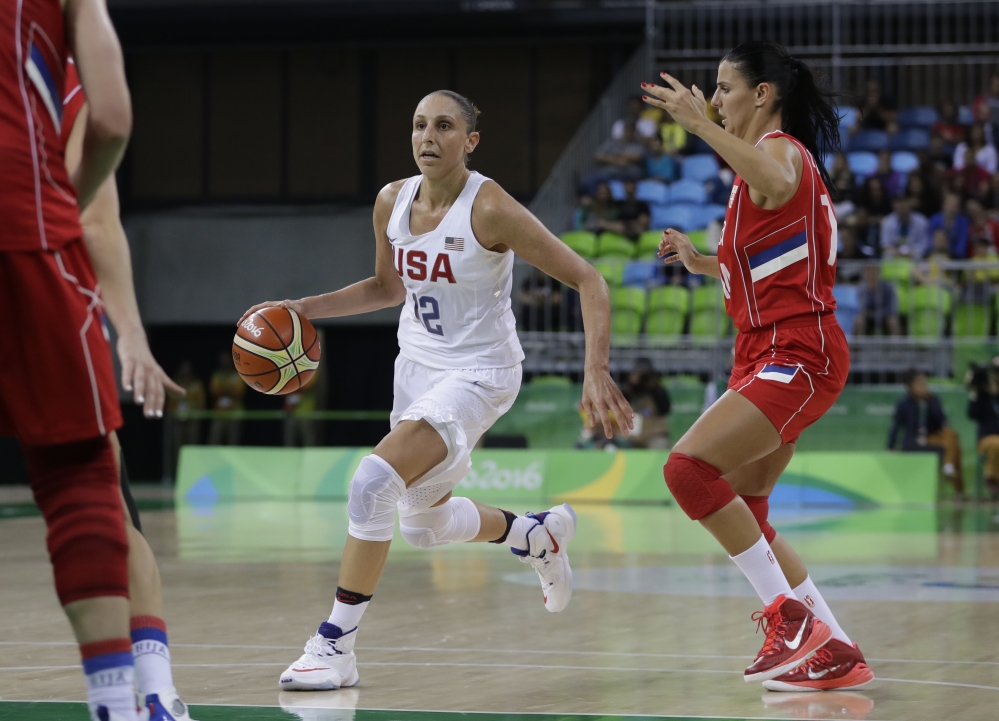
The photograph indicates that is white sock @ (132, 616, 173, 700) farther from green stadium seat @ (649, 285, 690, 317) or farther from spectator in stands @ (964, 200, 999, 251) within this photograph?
spectator in stands @ (964, 200, 999, 251)

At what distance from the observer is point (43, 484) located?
2.89 metres

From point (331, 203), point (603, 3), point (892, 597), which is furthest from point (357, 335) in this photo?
point (892, 597)

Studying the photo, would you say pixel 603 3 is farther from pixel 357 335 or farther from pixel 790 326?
pixel 790 326

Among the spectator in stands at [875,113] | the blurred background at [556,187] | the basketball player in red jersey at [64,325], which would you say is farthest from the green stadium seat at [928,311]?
the basketball player in red jersey at [64,325]

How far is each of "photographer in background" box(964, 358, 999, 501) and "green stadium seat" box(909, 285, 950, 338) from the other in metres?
0.94

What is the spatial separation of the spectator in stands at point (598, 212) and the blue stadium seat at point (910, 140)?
13.8 ft

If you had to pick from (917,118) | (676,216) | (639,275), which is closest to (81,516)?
(639,275)

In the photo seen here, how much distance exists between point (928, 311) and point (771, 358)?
11.7 metres

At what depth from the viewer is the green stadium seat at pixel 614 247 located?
17.8 metres

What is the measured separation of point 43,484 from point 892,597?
5706 millimetres

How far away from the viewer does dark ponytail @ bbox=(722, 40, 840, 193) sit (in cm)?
517

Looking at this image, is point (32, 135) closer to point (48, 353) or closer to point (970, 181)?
point (48, 353)

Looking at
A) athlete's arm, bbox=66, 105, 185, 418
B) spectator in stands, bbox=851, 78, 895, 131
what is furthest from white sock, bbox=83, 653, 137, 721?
spectator in stands, bbox=851, 78, 895, 131

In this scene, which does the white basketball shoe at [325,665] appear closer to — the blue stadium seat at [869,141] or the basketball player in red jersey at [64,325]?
the basketball player in red jersey at [64,325]
